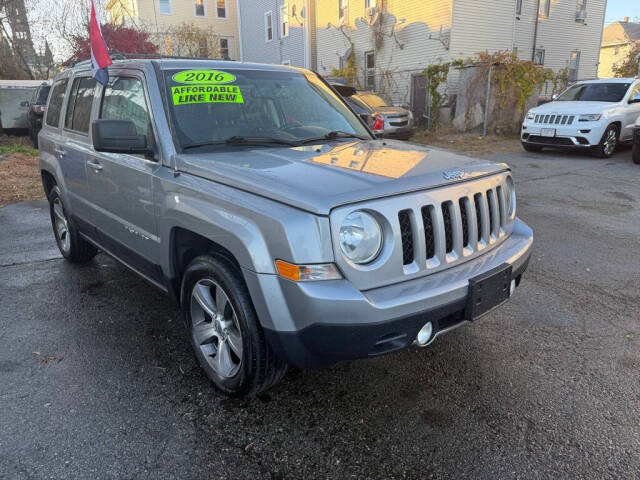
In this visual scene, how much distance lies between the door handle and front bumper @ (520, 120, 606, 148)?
10517 millimetres

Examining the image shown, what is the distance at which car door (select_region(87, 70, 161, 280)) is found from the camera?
315 centimetres

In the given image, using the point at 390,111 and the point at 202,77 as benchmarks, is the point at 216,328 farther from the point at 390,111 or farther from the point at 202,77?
the point at 390,111

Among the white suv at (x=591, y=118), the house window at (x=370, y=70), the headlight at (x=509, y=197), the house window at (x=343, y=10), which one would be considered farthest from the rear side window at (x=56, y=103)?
the house window at (x=343, y=10)

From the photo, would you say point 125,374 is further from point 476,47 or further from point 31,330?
point 476,47

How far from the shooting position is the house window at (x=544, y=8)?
2125 centimetres

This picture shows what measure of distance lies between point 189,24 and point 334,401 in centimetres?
3380

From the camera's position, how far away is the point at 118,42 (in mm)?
24641

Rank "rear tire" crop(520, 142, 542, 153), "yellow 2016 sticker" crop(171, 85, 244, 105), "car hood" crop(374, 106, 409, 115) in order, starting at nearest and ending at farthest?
"yellow 2016 sticker" crop(171, 85, 244, 105) → "rear tire" crop(520, 142, 542, 153) → "car hood" crop(374, 106, 409, 115)

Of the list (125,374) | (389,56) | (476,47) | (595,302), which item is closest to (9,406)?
(125,374)

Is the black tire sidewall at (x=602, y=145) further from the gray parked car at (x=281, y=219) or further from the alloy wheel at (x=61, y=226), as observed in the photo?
the alloy wheel at (x=61, y=226)

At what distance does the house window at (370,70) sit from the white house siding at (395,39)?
Result: 18 centimetres

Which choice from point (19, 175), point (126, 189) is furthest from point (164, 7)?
point (126, 189)

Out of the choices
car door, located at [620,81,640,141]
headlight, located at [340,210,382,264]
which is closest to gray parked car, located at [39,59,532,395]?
headlight, located at [340,210,382,264]

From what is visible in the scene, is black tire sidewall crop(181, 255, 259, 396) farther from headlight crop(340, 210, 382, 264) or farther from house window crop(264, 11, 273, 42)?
house window crop(264, 11, 273, 42)
